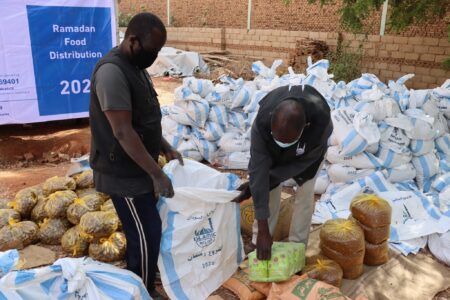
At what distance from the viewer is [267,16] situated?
10852 millimetres

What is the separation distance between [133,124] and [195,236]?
31.7 inches

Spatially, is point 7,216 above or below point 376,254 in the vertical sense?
above

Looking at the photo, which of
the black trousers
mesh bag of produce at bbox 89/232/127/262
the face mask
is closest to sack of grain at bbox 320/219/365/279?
the black trousers

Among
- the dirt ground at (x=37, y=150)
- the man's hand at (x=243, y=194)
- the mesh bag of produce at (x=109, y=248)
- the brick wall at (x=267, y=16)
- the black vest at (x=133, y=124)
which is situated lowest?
the dirt ground at (x=37, y=150)

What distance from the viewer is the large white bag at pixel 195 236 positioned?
2182mm

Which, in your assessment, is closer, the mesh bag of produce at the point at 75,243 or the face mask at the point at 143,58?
the face mask at the point at 143,58

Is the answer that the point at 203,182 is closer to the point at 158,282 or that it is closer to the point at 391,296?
the point at 158,282

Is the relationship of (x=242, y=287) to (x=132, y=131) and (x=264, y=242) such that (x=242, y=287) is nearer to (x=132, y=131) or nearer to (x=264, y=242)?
(x=264, y=242)

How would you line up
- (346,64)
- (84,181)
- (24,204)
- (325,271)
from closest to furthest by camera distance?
(325,271) → (24,204) → (84,181) → (346,64)

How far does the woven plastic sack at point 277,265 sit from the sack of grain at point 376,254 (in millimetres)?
685

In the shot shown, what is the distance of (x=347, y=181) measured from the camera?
356 centimetres

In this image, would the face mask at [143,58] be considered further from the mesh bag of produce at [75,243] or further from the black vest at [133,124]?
the mesh bag of produce at [75,243]

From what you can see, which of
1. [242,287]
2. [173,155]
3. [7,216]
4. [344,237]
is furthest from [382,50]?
[7,216]

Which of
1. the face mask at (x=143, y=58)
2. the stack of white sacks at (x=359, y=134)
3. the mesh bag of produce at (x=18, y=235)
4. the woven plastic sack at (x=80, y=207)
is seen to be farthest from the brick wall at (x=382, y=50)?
the mesh bag of produce at (x=18, y=235)
